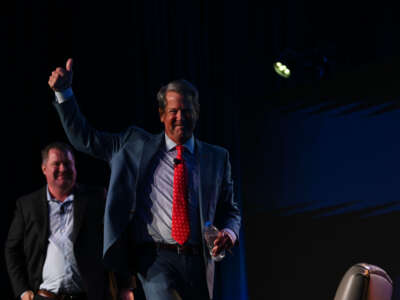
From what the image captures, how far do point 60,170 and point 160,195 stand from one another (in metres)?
1.42

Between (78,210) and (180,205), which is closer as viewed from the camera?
(180,205)

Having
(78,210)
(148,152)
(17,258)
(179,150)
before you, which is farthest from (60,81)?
(17,258)

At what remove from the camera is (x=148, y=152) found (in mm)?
2646

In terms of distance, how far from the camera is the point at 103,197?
386cm

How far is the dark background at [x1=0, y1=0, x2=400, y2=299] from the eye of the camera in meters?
4.35

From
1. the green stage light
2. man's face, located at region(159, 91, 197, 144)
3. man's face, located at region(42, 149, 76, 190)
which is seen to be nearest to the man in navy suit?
man's face, located at region(159, 91, 197, 144)

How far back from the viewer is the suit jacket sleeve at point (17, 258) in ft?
11.6

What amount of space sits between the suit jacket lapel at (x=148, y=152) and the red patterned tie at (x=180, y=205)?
12 cm

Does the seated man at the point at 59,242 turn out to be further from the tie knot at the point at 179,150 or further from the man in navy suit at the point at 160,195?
the tie knot at the point at 179,150

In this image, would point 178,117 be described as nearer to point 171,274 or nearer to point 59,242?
point 171,274

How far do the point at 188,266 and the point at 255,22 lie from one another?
2968 millimetres

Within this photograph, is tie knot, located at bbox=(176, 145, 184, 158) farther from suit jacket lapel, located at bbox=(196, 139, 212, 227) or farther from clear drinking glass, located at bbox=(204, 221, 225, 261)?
clear drinking glass, located at bbox=(204, 221, 225, 261)

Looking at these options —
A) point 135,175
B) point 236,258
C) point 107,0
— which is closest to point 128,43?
point 107,0

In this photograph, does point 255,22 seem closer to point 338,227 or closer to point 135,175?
point 338,227
